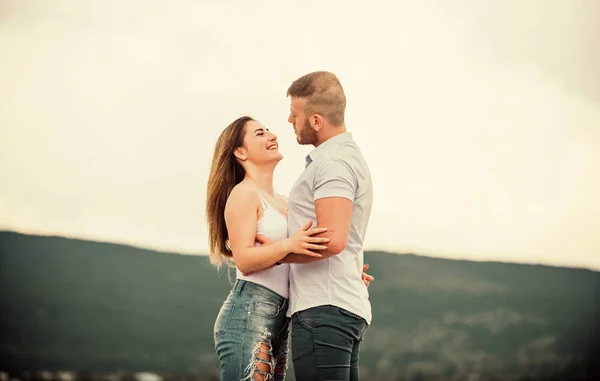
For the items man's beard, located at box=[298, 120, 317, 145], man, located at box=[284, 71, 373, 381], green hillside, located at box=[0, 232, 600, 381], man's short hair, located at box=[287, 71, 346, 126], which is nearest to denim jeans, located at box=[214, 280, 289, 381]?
man, located at box=[284, 71, 373, 381]

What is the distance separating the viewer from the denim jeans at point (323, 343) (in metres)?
2.03

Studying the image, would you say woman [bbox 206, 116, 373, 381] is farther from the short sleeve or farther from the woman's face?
the short sleeve

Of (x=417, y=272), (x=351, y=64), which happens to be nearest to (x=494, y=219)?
(x=417, y=272)

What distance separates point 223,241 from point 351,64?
3.85 meters

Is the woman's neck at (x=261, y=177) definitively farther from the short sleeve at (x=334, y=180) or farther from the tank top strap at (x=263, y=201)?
the short sleeve at (x=334, y=180)

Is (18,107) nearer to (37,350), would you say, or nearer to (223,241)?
(37,350)

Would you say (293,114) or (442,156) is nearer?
(293,114)

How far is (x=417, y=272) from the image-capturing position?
6289 mm

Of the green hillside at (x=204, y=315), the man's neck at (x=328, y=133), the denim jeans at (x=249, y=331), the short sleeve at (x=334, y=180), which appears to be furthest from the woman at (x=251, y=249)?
the green hillside at (x=204, y=315)

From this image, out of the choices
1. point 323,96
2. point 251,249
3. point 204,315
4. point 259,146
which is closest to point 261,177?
point 259,146

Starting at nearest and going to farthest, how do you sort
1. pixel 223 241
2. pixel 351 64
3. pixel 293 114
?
pixel 293 114 < pixel 223 241 < pixel 351 64

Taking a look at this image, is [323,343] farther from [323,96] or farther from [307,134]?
[323,96]

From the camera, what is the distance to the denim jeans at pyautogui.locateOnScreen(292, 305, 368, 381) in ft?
6.66

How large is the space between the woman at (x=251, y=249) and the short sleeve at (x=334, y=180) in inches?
4.5
